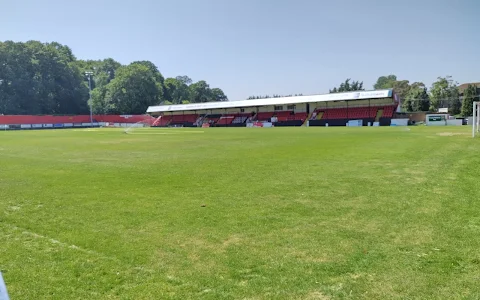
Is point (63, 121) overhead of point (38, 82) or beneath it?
beneath

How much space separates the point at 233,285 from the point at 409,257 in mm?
2489

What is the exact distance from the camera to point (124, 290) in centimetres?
389

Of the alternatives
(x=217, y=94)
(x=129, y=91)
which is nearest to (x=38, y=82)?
(x=129, y=91)

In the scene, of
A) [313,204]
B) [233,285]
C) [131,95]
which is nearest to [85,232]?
[233,285]

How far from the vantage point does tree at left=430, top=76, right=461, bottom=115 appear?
92.2 meters

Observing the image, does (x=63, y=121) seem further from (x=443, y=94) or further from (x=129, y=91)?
(x=443, y=94)

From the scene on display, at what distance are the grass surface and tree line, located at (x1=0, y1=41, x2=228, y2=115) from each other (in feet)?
285

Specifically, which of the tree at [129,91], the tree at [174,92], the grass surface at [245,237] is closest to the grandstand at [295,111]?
the tree at [129,91]

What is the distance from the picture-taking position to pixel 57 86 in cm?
10281

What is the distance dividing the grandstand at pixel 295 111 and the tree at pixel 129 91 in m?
10.9

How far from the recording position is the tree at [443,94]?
303 ft

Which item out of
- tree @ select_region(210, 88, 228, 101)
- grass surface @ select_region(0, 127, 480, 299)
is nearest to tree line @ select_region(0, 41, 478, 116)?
tree @ select_region(210, 88, 228, 101)

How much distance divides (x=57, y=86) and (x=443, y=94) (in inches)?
4502

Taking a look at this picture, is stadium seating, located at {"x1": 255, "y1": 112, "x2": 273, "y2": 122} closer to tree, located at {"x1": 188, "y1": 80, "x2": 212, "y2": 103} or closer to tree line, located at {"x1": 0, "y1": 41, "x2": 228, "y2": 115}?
tree line, located at {"x1": 0, "y1": 41, "x2": 228, "y2": 115}
